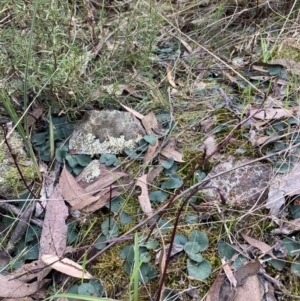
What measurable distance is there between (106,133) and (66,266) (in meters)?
0.49

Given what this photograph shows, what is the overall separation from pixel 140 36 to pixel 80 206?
78 cm

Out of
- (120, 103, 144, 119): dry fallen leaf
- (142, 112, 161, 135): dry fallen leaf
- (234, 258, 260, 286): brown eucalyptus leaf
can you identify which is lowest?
(234, 258, 260, 286): brown eucalyptus leaf

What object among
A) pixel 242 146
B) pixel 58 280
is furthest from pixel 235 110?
pixel 58 280

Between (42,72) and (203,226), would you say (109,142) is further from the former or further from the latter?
(203,226)

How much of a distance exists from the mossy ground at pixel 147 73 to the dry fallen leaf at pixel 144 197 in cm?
2

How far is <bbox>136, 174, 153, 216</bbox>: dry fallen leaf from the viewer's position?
4.19ft

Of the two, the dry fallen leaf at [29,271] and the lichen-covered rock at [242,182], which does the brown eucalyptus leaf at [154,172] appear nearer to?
the lichen-covered rock at [242,182]

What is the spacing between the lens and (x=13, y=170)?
1.40 meters

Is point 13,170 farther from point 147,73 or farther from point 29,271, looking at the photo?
point 147,73

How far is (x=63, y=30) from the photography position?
161 centimetres

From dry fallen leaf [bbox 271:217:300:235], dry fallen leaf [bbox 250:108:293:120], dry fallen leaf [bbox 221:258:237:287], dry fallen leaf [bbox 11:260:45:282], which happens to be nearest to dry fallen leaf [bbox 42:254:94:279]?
dry fallen leaf [bbox 11:260:45:282]

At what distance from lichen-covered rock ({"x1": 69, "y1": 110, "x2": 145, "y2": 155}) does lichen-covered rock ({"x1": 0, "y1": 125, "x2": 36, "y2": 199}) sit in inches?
6.1

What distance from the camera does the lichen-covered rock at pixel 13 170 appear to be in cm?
137

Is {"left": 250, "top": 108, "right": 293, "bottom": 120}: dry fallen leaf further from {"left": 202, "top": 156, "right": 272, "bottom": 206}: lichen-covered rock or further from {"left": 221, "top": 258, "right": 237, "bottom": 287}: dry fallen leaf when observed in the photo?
{"left": 221, "top": 258, "right": 237, "bottom": 287}: dry fallen leaf
